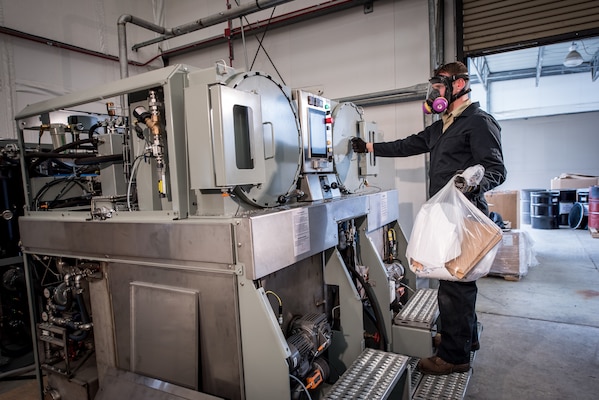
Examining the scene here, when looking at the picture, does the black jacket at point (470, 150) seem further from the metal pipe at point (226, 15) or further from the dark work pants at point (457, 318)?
the metal pipe at point (226, 15)

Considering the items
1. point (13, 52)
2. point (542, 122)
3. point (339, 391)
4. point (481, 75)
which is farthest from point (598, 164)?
point (13, 52)

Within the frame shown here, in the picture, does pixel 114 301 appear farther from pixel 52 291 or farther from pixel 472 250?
pixel 472 250

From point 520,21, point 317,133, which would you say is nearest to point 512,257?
point 520,21

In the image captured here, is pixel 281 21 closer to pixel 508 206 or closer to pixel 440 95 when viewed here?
pixel 440 95

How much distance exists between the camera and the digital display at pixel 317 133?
6.79 ft

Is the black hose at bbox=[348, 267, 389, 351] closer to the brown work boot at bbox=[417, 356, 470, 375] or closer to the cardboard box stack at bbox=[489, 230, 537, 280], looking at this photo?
the brown work boot at bbox=[417, 356, 470, 375]

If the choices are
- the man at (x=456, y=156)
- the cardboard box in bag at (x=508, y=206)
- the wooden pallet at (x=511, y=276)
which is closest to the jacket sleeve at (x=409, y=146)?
the man at (x=456, y=156)

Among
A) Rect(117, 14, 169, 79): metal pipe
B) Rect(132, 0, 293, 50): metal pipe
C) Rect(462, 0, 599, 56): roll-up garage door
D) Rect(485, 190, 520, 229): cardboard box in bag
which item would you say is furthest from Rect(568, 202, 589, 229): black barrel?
Rect(117, 14, 169, 79): metal pipe

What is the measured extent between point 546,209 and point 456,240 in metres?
6.82

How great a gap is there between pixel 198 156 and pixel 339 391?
1.07 m

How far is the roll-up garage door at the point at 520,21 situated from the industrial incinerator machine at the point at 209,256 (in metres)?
2.15

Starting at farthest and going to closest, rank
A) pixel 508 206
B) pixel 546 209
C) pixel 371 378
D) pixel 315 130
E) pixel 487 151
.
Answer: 1. pixel 546 209
2. pixel 508 206
3. pixel 315 130
4. pixel 487 151
5. pixel 371 378

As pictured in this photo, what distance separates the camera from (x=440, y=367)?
1.94 m

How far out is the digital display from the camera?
6.79 feet
